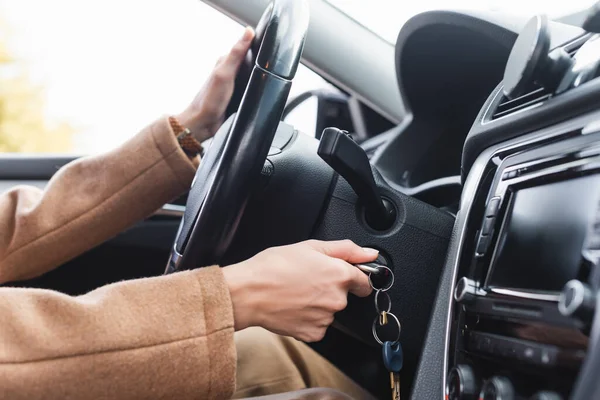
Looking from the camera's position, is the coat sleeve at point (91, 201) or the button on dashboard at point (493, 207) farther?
the coat sleeve at point (91, 201)

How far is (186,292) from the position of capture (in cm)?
60

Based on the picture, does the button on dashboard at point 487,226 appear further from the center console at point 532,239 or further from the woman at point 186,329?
the woman at point 186,329

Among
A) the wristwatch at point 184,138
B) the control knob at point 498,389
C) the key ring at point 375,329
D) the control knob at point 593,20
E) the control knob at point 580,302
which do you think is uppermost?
the control knob at point 593,20

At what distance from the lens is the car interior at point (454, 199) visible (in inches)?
18.5

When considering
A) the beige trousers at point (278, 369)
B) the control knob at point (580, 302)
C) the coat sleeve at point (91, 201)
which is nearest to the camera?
the control knob at point (580, 302)

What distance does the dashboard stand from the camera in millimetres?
433

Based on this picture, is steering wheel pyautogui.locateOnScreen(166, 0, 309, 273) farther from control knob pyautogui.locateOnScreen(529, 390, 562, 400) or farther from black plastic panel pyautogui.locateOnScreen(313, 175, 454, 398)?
control knob pyautogui.locateOnScreen(529, 390, 562, 400)

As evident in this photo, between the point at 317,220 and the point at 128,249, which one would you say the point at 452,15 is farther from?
the point at 128,249

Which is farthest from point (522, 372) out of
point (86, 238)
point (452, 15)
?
point (86, 238)

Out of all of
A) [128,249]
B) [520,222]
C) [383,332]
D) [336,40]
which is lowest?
[128,249]

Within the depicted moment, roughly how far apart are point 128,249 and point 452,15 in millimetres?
841

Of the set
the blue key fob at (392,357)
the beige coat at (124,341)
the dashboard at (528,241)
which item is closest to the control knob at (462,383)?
the dashboard at (528,241)

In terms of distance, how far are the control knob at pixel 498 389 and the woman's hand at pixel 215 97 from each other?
22.1 inches

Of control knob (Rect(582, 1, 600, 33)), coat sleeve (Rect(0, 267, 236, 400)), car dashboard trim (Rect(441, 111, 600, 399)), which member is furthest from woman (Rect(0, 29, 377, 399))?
control knob (Rect(582, 1, 600, 33))
